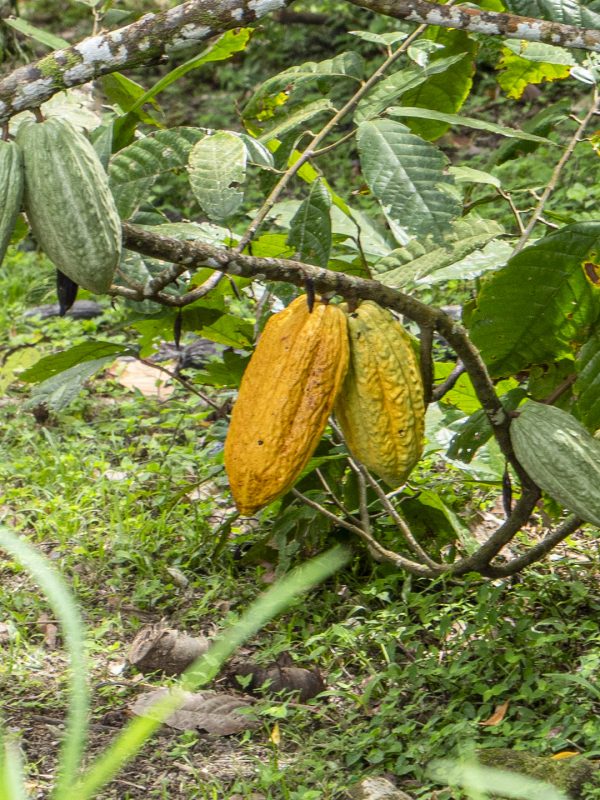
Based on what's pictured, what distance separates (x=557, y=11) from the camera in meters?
1.61

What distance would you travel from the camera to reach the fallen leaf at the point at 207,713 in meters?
1.93

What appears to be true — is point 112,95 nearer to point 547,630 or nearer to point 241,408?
point 241,408

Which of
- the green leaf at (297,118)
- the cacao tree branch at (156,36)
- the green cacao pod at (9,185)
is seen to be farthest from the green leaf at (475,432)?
the green cacao pod at (9,185)

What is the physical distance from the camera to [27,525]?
269 centimetres

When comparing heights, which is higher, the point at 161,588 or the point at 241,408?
the point at 241,408

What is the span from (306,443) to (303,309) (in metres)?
0.18

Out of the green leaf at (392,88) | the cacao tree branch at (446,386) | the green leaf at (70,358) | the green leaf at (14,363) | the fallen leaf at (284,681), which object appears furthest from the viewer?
the green leaf at (14,363)

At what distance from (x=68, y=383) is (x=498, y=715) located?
965 mm

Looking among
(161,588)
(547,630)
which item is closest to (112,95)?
(161,588)

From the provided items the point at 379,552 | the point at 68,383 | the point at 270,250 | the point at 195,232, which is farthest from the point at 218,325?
the point at 379,552

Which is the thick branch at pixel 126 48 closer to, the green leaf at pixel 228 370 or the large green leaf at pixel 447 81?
the large green leaf at pixel 447 81

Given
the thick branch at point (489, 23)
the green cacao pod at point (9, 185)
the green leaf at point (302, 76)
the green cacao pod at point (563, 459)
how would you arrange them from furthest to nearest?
the green leaf at point (302, 76)
the green cacao pod at point (563, 459)
the thick branch at point (489, 23)
the green cacao pod at point (9, 185)

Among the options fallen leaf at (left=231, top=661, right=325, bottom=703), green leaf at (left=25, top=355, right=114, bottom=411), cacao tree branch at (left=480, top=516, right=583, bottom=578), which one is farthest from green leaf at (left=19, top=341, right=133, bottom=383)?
cacao tree branch at (left=480, top=516, right=583, bottom=578)

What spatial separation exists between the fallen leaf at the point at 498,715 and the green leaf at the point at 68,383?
92 centimetres
